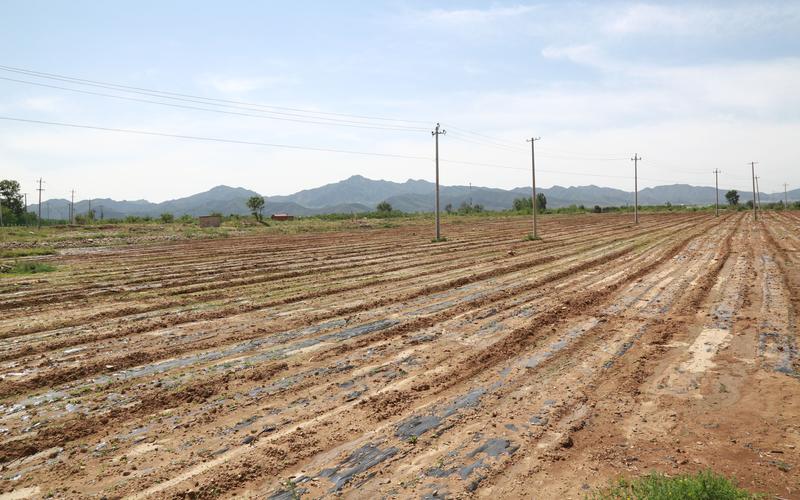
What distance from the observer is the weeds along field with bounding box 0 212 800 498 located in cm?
454

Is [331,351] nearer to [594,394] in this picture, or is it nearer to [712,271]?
[594,394]

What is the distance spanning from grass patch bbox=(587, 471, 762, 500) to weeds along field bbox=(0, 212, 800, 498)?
179mm

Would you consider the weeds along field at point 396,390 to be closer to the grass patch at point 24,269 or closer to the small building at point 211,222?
the grass patch at point 24,269

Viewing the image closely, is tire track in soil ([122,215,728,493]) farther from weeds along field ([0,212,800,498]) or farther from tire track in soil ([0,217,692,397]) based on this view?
tire track in soil ([0,217,692,397])

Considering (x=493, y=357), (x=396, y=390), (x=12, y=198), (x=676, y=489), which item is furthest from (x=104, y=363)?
(x=12, y=198)

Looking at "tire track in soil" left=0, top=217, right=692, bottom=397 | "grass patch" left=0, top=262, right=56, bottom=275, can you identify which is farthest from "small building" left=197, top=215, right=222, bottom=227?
"tire track in soil" left=0, top=217, right=692, bottom=397

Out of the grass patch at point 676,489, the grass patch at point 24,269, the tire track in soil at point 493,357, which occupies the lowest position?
the grass patch at point 676,489

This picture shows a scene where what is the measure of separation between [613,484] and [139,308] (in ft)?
37.5

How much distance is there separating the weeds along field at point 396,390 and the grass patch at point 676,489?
0.18 meters

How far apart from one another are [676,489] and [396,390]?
11.4 feet

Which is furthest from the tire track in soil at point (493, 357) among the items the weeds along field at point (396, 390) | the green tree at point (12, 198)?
the green tree at point (12, 198)

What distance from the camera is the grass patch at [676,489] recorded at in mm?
3861

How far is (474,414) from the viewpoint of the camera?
18.8ft

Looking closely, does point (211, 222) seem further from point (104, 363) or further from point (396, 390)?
point (396, 390)
